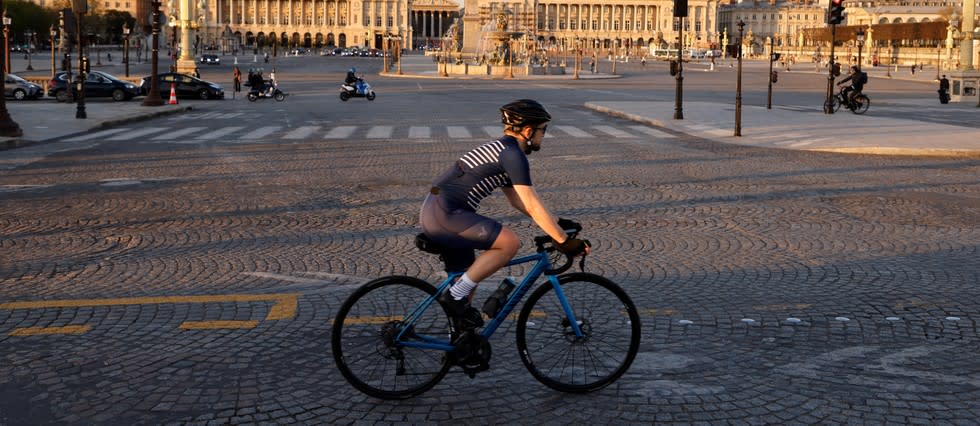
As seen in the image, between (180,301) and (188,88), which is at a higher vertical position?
(188,88)

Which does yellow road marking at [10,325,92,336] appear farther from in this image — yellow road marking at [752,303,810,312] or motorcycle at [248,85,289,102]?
motorcycle at [248,85,289,102]

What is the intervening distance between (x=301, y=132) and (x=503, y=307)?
20027 mm

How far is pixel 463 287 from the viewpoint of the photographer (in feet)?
18.7

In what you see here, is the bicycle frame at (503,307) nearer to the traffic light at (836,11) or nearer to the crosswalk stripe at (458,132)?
the crosswalk stripe at (458,132)

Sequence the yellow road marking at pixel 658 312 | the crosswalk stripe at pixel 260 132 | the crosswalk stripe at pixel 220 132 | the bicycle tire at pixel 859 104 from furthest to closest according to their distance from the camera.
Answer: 1. the bicycle tire at pixel 859 104
2. the crosswalk stripe at pixel 260 132
3. the crosswalk stripe at pixel 220 132
4. the yellow road marking at pixel 658 312

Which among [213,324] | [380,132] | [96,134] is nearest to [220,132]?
[96,134]

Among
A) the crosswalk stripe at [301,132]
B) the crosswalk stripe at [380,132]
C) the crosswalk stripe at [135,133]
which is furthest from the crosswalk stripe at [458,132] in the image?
the crosswalk stripe at [135,133]

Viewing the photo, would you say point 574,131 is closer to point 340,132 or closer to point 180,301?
point 340,132

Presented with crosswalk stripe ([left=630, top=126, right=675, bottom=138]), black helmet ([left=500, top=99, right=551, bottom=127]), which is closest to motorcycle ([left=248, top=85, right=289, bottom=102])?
crosswalk stripe ([left=630, top=126, right=675, bottom=138])

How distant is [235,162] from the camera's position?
18.1 meters

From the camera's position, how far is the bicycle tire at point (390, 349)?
5.75 meters

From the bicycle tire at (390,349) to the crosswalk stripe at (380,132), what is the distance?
1814cm

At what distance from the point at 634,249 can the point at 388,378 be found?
494 centimetres

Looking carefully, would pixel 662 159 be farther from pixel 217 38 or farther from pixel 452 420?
pixel 217 38
